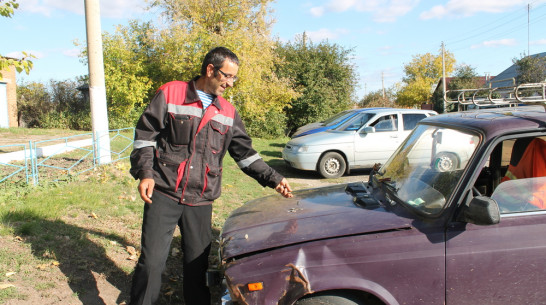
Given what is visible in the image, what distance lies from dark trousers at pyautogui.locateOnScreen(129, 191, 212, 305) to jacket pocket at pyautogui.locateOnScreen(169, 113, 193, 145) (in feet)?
1.35

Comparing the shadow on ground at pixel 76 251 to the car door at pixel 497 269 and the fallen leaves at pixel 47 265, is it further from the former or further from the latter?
the car door at pixel 497 269

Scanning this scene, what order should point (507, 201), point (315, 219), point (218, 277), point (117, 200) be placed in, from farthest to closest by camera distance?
point (117, 200), point (218, 277), point (315, 219), point (507, 201)

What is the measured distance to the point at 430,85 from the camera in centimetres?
5569

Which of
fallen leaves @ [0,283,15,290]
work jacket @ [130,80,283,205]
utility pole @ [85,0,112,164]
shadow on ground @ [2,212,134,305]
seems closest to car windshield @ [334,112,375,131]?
utility pole @ [85,0,112,164]

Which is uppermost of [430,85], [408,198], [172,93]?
[430,85]

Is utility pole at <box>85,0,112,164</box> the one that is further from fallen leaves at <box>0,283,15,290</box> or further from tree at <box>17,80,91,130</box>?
tree at <box>17,80,91,130</box>

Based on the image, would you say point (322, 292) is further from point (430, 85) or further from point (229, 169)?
point (430, 85)

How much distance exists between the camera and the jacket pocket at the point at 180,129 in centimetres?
280

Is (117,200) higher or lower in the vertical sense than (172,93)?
lower

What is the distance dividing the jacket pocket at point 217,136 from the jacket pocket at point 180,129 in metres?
0.17

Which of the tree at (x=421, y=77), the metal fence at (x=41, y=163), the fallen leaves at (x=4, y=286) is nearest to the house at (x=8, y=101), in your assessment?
the metal fence at (x=41, y=163)

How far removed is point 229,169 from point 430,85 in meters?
52.2

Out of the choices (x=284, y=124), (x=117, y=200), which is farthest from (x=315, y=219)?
(x=284, y=124)

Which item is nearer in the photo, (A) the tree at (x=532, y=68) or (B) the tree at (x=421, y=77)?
(A) the tree at (x=532, y=68)
